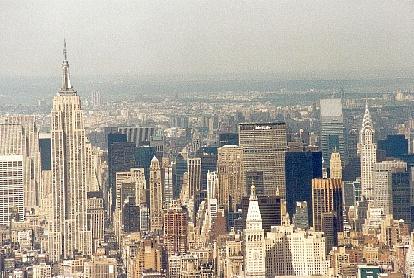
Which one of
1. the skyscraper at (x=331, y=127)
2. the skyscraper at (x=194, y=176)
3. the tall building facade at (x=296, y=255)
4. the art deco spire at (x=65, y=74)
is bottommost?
the tall building facade at (x=296, y=255)

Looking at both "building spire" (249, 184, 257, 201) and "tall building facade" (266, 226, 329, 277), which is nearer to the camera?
"tall building facade" (266, 226, 329, 277)

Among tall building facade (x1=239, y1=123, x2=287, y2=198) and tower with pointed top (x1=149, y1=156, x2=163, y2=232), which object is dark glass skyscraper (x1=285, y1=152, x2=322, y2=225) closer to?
tall building facade (x1=239, y1=123, x2=287, y2=198)

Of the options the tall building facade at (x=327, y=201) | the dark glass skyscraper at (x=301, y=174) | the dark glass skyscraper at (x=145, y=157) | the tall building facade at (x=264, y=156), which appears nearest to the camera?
the tall building facade at (x=327, y=201)

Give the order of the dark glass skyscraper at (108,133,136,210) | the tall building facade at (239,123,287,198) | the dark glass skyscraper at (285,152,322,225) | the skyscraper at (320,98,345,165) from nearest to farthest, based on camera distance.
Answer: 1. the skyscraper at (320,98,345,165)
2. the dark glass skyscraper at (108,133,136,210)
3. the tall building facade at (239,123,287,198)
4. the dark glass skyscraper at (285,152,322,225)

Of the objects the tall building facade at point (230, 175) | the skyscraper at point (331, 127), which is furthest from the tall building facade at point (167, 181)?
the skyscraper at point (331, 127)

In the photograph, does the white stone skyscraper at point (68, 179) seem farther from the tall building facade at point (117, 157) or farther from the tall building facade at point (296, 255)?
the tall building facade at point (296, 255)

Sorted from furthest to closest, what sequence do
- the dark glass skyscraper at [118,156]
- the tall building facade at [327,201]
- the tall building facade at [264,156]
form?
1. the tall building facade at [264,156]
2. the dark glass skyscraper at [118,156]
3. the tall building facade at [327,201]

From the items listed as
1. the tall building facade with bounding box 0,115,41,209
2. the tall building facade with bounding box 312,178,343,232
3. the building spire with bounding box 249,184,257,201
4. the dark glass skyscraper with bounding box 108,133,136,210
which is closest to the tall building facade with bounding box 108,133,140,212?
the dark glass skyscraper with bounding box 108,133,136,210
